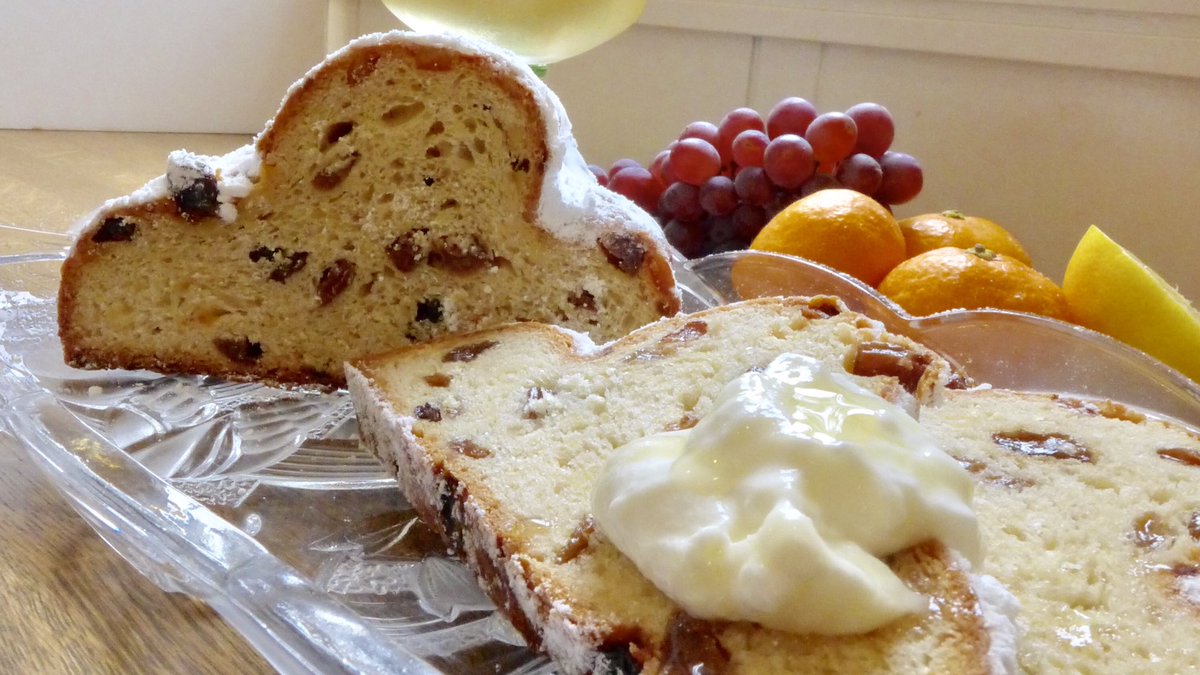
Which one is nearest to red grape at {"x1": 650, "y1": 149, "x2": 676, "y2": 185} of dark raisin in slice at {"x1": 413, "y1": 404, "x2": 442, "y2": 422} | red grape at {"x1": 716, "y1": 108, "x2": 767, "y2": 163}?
red grape at {"x1": 716, "y1": 108, "x2": 767, "y2": 163}

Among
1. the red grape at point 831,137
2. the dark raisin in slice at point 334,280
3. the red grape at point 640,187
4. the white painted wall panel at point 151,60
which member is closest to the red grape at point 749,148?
the red grape at point 831,137

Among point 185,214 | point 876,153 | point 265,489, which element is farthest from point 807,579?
point 876,153

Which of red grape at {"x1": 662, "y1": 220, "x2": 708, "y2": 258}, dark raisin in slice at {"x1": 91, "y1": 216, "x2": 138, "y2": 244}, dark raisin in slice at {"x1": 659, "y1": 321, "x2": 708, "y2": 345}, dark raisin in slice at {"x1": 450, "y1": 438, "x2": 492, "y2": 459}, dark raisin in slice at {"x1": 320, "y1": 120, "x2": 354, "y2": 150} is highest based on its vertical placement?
dark raisin in slice at {"x1": 320, "y1": 120, "x2": 354, "y2": 150}

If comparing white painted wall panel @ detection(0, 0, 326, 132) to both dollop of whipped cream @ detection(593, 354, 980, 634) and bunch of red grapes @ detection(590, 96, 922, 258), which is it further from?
dollop of whipped cream @ detection(593, 354, 980, 634)

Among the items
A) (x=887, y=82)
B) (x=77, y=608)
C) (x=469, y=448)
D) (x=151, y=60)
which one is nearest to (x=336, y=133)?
(x=469, y=448)

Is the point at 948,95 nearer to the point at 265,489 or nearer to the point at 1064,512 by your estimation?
the point at 1064,512

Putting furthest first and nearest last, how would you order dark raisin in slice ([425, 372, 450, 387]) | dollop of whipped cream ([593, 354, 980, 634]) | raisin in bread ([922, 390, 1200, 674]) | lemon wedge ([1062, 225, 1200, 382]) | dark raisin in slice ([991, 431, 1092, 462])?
lemon wedge ([1062, 225, 1200, 382]), dark raisin in slice ([425, 372, 450, 387]), dark raisin in slice ([991, 431, 1092, 462]), raisin in bread ([922, 390, 1200, 674]), dollop of whipped cream ([593, 354, 980, 634])

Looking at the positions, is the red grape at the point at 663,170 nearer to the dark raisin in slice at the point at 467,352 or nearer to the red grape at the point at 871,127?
the red grape at the point at 871,127
